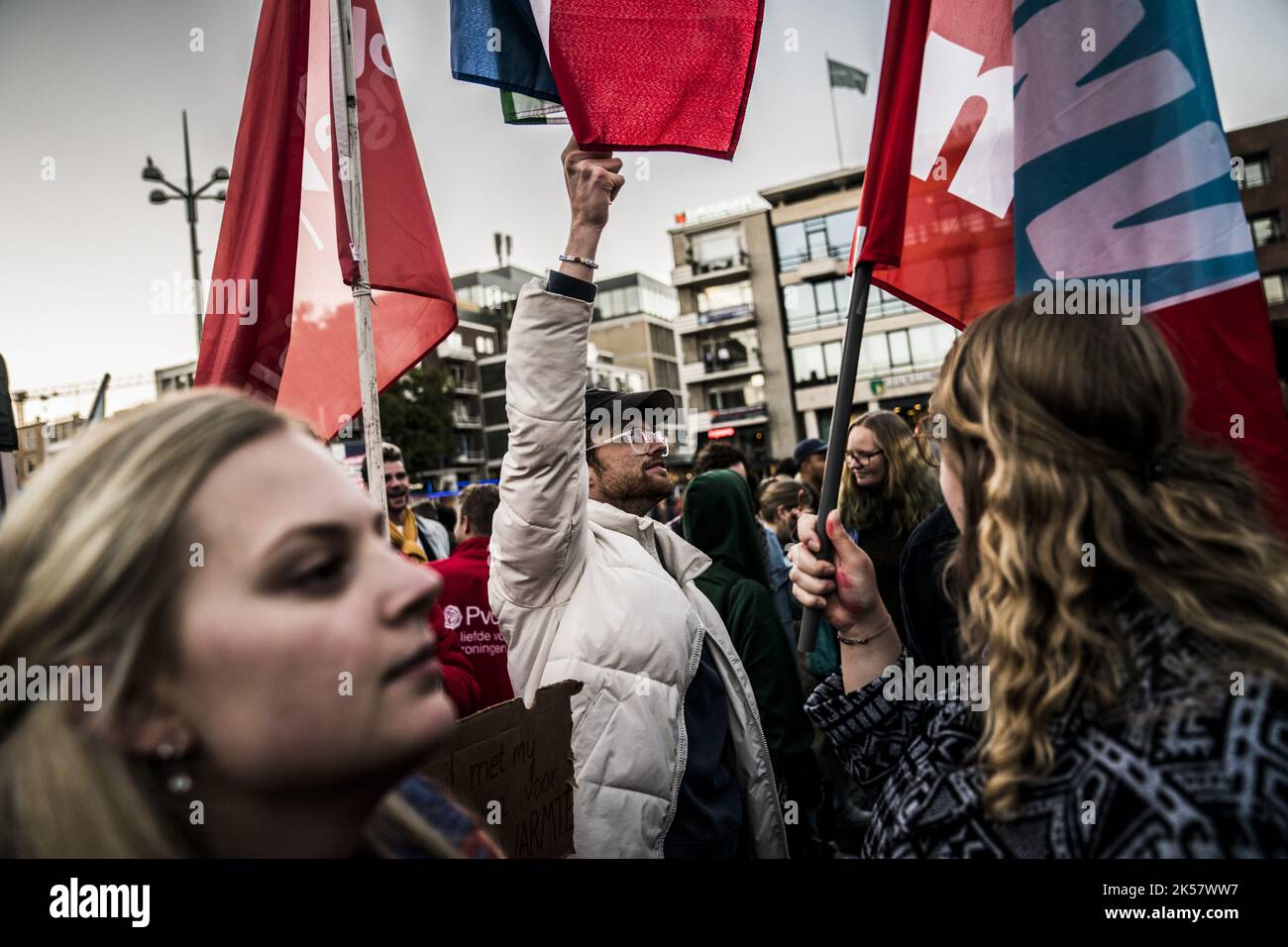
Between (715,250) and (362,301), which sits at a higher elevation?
(715,250)

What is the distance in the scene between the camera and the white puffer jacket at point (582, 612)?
6.90ft

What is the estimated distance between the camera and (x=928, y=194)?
9.20ft

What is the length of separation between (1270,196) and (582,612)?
4305 centimetres

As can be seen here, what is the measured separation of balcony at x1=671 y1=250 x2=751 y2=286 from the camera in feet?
154

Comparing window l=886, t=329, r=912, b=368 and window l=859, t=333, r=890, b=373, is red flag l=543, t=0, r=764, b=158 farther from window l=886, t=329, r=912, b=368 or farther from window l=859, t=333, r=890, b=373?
window l=886, t=329, r=912, b=368

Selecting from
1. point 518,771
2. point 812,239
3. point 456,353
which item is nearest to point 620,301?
point 456,353

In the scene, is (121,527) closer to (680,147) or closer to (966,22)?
(680,147)

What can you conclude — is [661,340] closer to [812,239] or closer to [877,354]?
[812,239]

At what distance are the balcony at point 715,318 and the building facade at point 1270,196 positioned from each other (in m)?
22.2

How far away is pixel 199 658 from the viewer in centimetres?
84

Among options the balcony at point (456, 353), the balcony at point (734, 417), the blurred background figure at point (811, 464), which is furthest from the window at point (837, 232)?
the blurred background figure at point (811, 464)

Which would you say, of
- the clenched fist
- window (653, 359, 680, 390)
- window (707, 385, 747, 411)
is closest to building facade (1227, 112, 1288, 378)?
window (707, 385, 747, 411)

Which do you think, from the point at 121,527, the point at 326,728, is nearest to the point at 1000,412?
the point at 326,728

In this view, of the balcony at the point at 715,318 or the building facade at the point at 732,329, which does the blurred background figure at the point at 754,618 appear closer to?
the building facade at the point at 732,329
